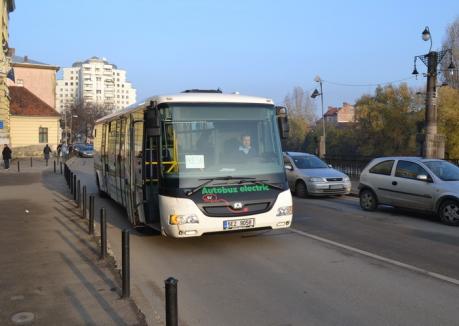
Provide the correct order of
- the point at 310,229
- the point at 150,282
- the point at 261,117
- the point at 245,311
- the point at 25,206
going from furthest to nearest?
the point at 25,206 → the point at 310,229 → the point at 261,117 → the point at 150,282 → the point at 245,311

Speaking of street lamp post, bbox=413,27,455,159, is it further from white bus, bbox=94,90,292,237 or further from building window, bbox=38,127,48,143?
building window, bbox=38,127,48,143

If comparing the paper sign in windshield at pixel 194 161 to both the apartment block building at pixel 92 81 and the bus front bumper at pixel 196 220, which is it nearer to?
the bus front bumper at pixel 196 220

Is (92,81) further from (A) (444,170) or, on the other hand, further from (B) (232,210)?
(B) (232,210)

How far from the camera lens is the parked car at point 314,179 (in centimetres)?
1642

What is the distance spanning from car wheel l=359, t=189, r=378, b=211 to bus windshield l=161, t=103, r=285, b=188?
562cm

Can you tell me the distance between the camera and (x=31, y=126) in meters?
52.6

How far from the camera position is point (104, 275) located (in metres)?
Answer: 6.61

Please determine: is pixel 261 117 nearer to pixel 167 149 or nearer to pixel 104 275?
pixel 167 149

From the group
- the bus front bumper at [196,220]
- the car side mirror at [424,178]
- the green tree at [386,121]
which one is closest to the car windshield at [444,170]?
the car side mirror at [424,178]

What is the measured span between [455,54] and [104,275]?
60.3 meters

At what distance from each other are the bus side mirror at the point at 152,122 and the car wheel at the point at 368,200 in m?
7.38

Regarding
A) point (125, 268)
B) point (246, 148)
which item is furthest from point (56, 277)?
point (246, 148)

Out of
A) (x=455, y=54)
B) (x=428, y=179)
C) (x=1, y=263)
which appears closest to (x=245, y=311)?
(x=1, y=263)

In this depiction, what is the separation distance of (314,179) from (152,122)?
9495 millimetres
